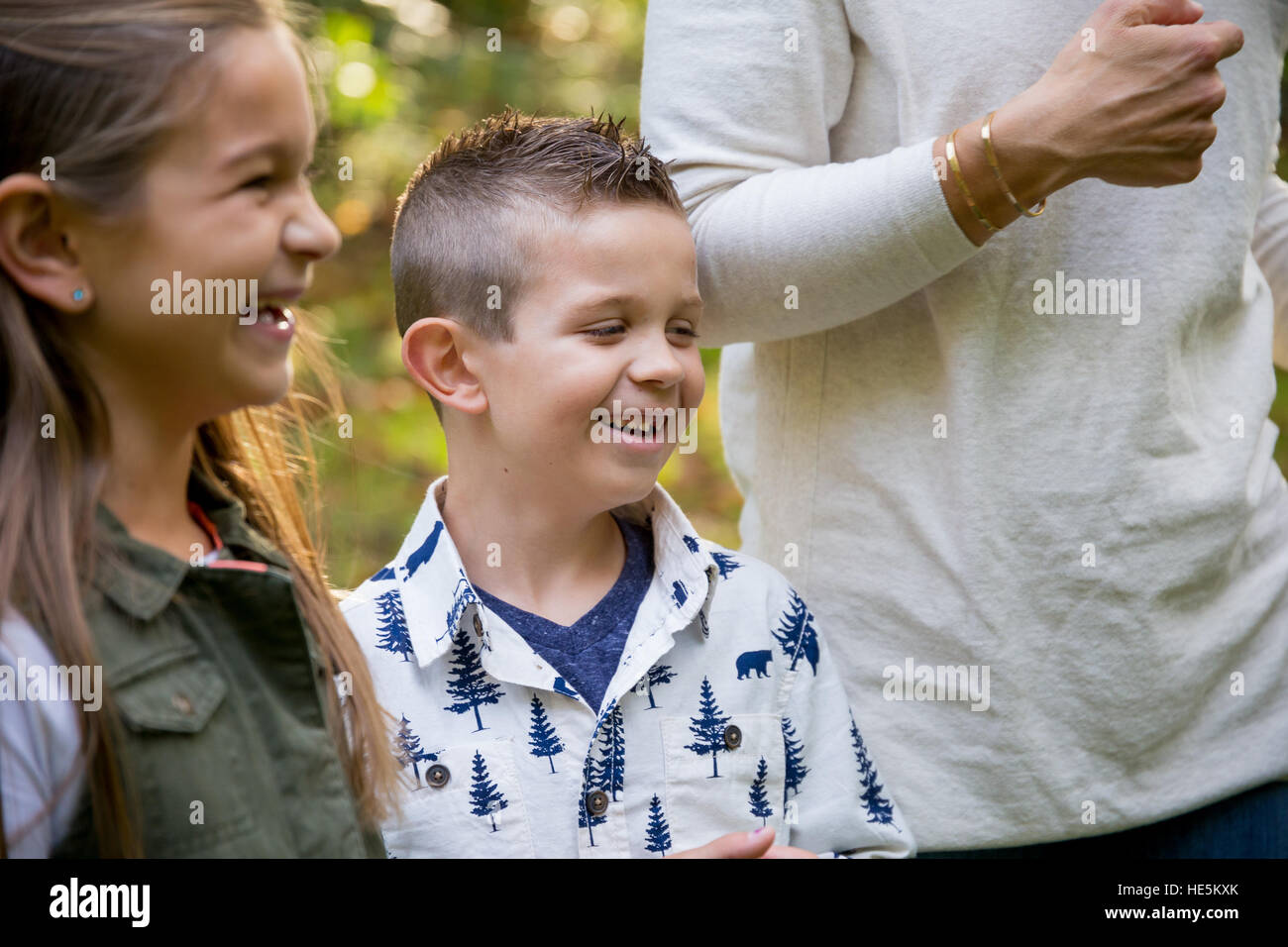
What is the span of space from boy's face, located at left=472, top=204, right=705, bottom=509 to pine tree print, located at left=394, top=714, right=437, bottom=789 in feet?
1.08

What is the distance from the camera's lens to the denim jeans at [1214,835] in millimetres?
1594

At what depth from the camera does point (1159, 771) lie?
5.15 ft

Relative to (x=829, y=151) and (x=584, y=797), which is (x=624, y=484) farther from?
(x=829, y=151)

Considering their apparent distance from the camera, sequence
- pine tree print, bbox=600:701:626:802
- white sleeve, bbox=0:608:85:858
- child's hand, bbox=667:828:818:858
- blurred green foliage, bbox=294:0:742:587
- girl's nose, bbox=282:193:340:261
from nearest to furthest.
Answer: white sleeve, bbox=0:608:85:858, girl's nose, bbox=282:193:340:261, child's hand, bbox=667:828:818:858, pine tree print, bbox=600:701:626:802, blurred green foliage, bbox=294:0:742:587

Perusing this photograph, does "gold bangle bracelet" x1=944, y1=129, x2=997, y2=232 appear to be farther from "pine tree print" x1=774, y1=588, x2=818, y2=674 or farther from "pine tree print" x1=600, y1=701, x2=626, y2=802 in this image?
"pine tree print" x1=600, y1=701, x2=626, y2=802

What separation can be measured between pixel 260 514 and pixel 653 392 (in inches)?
17.8

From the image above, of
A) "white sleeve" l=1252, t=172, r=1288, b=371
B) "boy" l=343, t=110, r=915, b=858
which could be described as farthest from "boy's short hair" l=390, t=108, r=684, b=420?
"white sleeve" l=1252, t=172, r=1288, b=371

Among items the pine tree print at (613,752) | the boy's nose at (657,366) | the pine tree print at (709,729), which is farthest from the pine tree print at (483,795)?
the boy's nose at (657,366)

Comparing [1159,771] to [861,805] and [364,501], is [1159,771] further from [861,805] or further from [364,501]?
[364,501]

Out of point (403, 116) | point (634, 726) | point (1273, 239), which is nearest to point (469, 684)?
point (634, 726)

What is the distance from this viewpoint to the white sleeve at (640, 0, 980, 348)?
1.43m

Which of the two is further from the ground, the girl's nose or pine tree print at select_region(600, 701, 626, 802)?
the girl's nose

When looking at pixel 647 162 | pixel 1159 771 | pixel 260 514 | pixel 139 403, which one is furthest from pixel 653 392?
pixel 1159 771

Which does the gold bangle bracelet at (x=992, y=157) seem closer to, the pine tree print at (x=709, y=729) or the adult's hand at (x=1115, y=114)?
the adult's hand at (x=1115, y=114)
